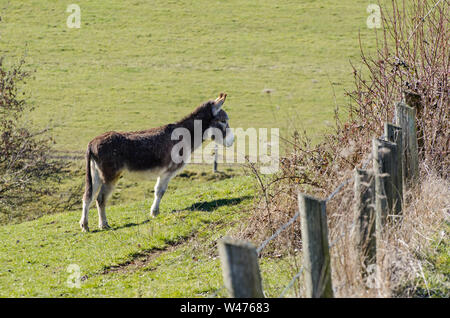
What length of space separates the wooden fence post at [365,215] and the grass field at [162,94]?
1.16m

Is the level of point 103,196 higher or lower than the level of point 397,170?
lower

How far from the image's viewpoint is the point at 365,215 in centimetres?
581

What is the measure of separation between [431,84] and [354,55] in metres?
29.4

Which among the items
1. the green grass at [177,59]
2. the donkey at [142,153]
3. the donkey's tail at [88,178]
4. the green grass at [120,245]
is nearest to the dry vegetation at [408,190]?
the green grass at [120,245]

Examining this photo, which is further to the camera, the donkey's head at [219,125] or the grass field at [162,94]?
the donkey's head at [219,125]

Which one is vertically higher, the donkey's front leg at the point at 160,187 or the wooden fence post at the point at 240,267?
the wooden fence post at the point at 240,267

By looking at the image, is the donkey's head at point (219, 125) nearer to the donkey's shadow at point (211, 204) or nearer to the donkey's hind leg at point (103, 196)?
the donkey's shadow at point (211, 204)

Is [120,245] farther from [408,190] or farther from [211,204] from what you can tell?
[408,190]

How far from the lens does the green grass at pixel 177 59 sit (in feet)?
104

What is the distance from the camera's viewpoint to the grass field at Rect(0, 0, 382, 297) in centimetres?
1012

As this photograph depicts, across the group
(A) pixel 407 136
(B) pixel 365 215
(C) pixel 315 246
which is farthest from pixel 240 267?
(A) pixel 407 136

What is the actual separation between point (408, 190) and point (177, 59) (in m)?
32.7
